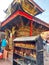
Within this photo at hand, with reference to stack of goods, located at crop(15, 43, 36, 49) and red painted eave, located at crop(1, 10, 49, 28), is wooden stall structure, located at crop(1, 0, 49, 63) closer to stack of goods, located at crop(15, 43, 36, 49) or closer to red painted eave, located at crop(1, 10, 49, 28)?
red painted eave, located at crop(1, 10, 49, 28)

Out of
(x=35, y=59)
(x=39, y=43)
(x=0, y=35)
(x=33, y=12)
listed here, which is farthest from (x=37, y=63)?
(x=0, y=35)

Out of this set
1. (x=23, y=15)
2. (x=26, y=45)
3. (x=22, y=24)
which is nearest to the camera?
(x=26, y=45)

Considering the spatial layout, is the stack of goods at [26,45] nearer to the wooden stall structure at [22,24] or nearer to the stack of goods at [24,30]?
the wooden stall structure at [22,24]

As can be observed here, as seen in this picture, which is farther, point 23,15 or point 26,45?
point 23,15

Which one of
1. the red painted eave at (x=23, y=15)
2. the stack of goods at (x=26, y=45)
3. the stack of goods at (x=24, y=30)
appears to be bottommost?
the stack of goods at (x=26, y=45)

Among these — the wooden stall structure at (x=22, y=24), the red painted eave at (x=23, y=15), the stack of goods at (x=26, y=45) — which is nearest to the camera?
the stack of goods at (x=26, y=45)

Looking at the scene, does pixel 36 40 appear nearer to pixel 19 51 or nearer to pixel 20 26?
pixel 19 51

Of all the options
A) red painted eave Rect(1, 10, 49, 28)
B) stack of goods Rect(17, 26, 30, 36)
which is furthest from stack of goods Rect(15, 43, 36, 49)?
stack of goods Rect(17, 26, 30, 36)

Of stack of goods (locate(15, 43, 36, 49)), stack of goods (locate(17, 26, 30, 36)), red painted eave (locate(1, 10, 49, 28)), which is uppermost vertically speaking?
red painted eave (locate(1, 10, 49, 28))

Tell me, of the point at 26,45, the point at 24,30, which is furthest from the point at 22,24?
the point at 26,45

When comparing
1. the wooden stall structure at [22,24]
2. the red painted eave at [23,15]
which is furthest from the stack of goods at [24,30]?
the red painted eave at [23,15]

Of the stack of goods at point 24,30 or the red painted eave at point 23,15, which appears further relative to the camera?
the stack of goods at point 24,30

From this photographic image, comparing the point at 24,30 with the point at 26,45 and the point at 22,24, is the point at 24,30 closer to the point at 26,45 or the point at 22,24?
the point at 22,24

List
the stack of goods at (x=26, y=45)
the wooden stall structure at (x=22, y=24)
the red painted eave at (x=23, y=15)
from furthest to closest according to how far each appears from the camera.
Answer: the wooden stall structure at (x=22, y=24) → the red painted eave at (x=23, y=15) → the stack of goods at (x=26, y=45)
